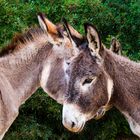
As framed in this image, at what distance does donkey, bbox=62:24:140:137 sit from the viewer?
598 cm

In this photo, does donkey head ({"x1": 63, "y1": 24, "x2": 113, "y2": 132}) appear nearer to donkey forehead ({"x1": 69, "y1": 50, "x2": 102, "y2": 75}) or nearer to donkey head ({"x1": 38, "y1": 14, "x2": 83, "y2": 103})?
donkey forehead ({"x1": 69, "y1": 50, "x2": 102, "y2": 75})

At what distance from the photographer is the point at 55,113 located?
28.9 feet

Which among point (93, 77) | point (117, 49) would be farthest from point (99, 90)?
point (117, 49)

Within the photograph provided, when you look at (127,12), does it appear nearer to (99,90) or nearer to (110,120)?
(110,120)

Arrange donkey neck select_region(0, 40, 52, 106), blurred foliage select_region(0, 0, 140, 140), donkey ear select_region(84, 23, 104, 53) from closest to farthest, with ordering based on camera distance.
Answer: donkey ear select_region(84, 23, 104, 53) < donkey neck select_region(0, 40, 52, 106) < blurred foliage select_region(0, 0, 140, 140)

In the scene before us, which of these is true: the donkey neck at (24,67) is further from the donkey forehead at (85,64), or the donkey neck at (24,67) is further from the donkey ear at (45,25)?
the donkey forehead at (85,64)

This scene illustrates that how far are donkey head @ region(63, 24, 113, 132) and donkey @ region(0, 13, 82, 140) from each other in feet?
2.78

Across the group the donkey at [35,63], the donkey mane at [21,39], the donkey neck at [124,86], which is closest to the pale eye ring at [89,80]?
the donkey neck at [124,86]

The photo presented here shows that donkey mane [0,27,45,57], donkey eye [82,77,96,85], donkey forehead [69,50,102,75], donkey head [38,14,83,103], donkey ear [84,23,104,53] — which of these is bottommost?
donkey head [38,14,83,103]

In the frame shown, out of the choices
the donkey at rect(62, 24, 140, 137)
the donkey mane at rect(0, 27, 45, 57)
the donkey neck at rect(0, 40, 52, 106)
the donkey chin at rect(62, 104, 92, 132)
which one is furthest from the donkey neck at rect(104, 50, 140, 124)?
the donkey mane at rect(0, 27, 45, 57)

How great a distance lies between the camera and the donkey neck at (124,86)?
603cm

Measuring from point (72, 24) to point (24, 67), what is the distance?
258 centimetres

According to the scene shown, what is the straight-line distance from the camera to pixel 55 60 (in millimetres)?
7043

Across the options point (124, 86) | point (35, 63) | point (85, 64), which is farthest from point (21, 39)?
point (124, 86)
